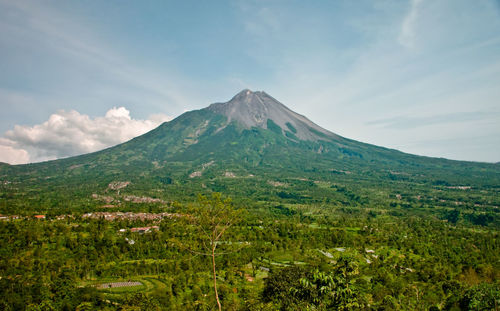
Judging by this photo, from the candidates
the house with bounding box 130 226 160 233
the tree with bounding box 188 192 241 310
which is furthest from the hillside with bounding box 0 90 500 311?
the house with bounding box 130 226 160 233

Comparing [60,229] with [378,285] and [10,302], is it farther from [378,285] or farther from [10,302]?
[378,285]

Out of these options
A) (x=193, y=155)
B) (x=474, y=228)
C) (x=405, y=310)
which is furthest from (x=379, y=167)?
(x=405, y=310)

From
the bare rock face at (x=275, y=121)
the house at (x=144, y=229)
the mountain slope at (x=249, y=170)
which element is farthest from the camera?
the bare rock face at (x=275, y=121)

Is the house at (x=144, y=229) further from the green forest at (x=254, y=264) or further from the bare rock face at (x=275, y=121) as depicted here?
the bare rock face at (x=275, y=121)

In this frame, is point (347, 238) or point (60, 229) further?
point (347, 238)

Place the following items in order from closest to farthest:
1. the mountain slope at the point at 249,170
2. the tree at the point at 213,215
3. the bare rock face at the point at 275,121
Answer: the tree at the point at 213,215 → the mountain slope at the point at 249,170 → the bare rock face at the point at 275,121

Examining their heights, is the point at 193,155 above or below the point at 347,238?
above

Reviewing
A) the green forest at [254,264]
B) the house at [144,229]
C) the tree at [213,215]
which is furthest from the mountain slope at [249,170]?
the tree at [213,215]

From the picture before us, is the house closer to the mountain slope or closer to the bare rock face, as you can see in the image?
the mountain slope

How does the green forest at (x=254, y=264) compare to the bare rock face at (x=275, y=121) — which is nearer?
the green forest at (x=254, y=264)
